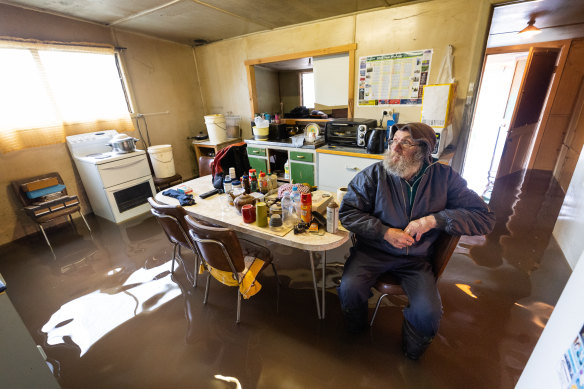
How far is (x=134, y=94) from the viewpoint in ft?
12.4

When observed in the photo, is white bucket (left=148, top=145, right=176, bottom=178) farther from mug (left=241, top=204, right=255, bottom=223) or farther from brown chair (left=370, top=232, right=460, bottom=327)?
brown chair (left=370, top=232, right=460, bottom=327)

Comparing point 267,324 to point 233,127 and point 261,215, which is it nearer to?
point 261,215

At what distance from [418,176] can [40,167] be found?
163 inches

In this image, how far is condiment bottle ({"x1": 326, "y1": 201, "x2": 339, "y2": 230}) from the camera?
1.45 metres

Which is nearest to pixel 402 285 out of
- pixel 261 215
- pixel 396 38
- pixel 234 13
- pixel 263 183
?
pixel 261 215

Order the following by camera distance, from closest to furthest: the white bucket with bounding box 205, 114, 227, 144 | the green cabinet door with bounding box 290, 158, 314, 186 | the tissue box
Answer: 1. the tissue box
2. the green cabinet door with bounding box 290, 158, 314, 186
3. the white bucket with bounding box 205, 114, 227, 144

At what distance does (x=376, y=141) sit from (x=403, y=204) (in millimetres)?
1482

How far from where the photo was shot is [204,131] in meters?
4.95

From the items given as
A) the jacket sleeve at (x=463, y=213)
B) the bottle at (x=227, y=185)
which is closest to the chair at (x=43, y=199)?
the bottle at (x=227, y=185)

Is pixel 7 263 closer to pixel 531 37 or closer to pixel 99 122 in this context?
pixel 99 122

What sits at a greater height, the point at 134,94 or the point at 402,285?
Result: the point at 134,94

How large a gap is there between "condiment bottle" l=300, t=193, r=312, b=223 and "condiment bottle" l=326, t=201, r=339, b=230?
121 millimetres

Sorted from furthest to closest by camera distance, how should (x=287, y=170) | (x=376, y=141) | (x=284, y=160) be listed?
(x=284, y=160), (x=287, y=170), (x=376, y=141)

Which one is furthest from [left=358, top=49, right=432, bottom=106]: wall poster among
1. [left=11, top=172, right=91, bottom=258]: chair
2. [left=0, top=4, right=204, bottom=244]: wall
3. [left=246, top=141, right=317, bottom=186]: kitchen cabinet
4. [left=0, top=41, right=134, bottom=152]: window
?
[left=11, top=172, right=91, bottom=258]: chair
